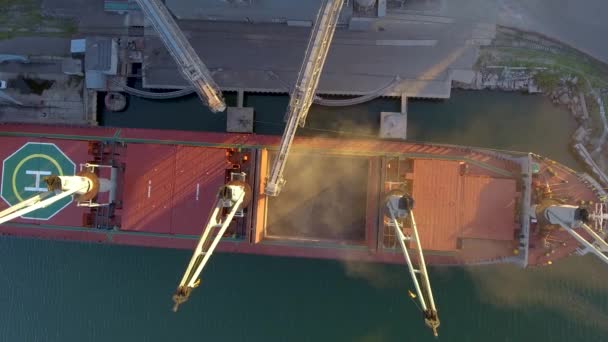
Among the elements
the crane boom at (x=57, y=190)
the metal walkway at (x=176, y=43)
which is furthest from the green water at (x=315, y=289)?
the crane boom at (x=57, y=190)

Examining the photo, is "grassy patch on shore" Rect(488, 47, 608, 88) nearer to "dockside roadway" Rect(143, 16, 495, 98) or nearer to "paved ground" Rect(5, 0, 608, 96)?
"paved ground" Rect(5, 0, 608, 96)

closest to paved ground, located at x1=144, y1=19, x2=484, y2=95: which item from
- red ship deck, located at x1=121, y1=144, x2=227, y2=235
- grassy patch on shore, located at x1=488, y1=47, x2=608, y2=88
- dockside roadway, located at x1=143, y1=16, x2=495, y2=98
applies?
dockside roadway, located at x1=143, y1=16, x2=495, y2=98

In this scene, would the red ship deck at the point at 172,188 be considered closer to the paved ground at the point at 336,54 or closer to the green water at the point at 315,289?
the green water at the point at 315,289

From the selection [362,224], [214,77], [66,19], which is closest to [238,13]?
[214,77]

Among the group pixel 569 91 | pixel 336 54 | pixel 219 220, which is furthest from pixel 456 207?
pixel 219 220

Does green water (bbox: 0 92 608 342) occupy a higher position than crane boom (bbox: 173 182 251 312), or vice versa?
crane boom (bbox: 173 182 251 312)

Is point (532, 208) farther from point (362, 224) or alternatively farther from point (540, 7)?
point (540, 7)
